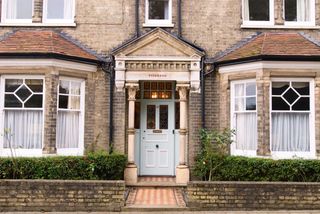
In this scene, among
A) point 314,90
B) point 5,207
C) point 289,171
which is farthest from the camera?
point 314,90

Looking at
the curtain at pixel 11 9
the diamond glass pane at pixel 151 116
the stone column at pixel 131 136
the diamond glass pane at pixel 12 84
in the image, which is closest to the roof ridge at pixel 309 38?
the diamond glass pane at pixel 151 116

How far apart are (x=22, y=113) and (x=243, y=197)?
6436 mm

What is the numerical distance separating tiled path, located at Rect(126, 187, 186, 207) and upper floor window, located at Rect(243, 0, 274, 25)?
19.2 ft

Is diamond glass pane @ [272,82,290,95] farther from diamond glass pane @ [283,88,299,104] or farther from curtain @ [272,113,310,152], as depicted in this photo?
curtain @ [272,113,310,152]

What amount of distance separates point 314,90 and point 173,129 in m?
4.30

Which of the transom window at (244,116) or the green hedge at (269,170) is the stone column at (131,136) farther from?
the transom window at (244,116)

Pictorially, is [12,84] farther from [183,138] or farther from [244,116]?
[244,116]

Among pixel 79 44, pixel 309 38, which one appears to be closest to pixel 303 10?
pixel 309 38

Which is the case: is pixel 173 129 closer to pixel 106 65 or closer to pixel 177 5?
pixel 106 65

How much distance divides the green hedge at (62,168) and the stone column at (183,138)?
2009mm

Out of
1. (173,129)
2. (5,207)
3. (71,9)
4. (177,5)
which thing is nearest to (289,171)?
(173,129)

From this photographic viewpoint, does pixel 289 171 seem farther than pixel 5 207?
Yes

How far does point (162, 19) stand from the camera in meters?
12.2

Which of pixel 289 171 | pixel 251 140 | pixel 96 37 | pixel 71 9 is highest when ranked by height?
pixel 71 9
